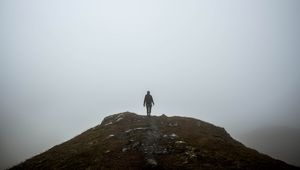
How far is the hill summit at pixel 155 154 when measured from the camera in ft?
67.7

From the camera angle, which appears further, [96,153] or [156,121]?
[156,121]

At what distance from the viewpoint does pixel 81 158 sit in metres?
23.8

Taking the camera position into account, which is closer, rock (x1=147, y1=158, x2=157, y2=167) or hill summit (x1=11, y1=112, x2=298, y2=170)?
rock (x1=147, y1=158, x2=157, y2=167)

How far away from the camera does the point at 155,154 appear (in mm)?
23328

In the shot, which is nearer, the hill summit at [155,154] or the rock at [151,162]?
the rock at [151,162]

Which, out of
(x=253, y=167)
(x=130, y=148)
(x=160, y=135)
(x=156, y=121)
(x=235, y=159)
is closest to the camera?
(x=253, y=167)

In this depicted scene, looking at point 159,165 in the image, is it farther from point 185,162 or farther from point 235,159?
point 235,159

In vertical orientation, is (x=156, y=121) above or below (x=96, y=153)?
above

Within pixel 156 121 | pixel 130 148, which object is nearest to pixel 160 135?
pixel 130 148

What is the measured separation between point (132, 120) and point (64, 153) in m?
14.6

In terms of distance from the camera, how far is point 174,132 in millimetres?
32094

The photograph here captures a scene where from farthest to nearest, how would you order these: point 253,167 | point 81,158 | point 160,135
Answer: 1. point 160,135
2. point 81,158
3. point 253,167

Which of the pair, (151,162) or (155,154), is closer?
(151,162)

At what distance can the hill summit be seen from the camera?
20.6 m
